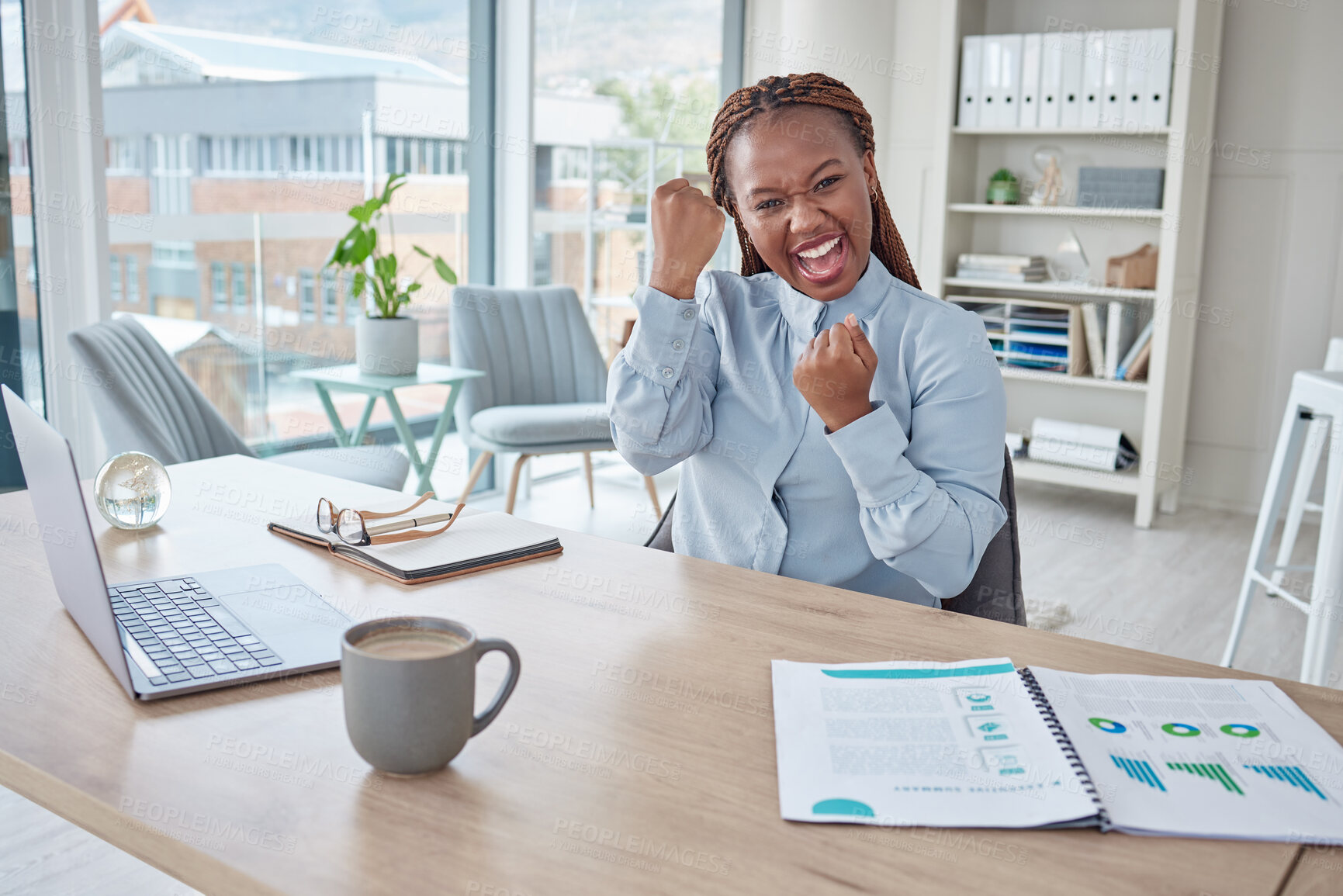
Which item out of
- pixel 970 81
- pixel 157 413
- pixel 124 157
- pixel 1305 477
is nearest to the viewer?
pixel 157 413

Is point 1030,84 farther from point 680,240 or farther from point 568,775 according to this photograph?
point 568,775

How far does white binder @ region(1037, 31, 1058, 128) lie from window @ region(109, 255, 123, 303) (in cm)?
315

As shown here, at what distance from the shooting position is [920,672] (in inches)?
36.3

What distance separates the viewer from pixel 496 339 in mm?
3521

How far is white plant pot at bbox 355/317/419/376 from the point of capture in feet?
10.5

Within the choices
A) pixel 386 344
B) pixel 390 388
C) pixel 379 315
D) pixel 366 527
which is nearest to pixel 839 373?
pixel 366 527

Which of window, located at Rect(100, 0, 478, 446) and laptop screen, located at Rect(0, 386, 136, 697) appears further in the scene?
window, located at Rect(100, 0, 478, 446)

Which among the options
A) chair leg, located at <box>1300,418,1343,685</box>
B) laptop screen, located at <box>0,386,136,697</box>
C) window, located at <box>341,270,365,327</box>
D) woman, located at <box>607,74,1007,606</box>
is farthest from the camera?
window, located at <box>341,270,365,327</box>

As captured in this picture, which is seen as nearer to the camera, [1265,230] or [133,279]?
[133,279]

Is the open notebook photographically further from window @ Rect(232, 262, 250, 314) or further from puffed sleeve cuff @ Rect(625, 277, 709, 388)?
window @ Rect(232, 262, 250, 314)

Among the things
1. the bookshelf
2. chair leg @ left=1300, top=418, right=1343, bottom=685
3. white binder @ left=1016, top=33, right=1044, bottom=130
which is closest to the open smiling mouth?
chair leg @ left=1300, top=418, right=1343, bottom=685

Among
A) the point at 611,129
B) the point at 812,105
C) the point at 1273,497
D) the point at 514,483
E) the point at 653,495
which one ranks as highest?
the point at 611,129

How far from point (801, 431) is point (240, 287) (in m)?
2.49

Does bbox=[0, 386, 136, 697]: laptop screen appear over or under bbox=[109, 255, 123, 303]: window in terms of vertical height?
under
